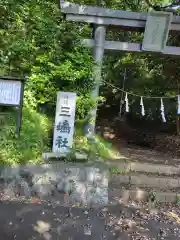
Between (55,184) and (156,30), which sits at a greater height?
(156,30)

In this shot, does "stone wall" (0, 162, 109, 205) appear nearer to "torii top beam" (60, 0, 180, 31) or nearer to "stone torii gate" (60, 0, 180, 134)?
"stone torii gate" (60, 0, 180, 134)

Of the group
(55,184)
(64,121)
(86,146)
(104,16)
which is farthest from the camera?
(104,16)

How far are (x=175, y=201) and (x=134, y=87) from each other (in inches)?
318

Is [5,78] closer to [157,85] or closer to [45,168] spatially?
[45,168]

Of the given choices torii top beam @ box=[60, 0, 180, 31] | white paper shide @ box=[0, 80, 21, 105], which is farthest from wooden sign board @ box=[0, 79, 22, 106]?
torii top beam @ box=[60, 0, 180, 31]

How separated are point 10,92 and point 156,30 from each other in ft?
12.9

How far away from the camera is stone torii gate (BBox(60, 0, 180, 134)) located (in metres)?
6.75

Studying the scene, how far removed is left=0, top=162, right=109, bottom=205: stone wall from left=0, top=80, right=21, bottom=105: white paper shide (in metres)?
1.39

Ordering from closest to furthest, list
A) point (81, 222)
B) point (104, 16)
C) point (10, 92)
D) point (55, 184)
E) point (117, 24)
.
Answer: point (81, 222)
point (55, 184)
point (10, 92)
point (104, 16)
point (117, 24)

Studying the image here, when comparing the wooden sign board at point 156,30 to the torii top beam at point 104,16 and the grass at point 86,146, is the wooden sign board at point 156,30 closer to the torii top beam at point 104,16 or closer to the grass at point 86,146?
the torii top beam at point 104,16

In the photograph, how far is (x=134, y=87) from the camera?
13008 mm

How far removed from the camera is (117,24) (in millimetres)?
6953

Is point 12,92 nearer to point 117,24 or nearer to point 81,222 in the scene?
point 81,222

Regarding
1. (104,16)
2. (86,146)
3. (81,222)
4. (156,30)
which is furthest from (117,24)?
(81,222)
